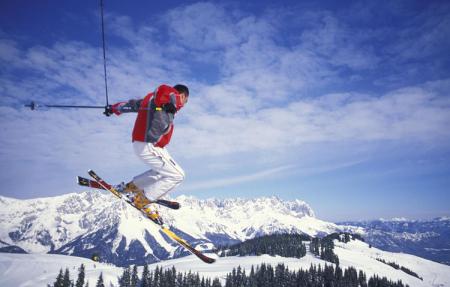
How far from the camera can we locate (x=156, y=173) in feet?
37.6

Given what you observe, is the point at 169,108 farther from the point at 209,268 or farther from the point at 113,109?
the point at 209,268

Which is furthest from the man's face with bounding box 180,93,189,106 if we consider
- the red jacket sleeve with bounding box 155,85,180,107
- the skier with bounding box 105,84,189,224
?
the red jacket sleeve with bounding box 155,85,180,107

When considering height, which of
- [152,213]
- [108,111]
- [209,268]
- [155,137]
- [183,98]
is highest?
[183,98]

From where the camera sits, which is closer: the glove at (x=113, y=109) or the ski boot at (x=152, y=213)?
the glove at (x=113, y=109)

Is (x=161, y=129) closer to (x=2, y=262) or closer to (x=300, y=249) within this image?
(x=300, y=249)

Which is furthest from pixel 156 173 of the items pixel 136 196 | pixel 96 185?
pixel 96 185

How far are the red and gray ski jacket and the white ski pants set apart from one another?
286 mm

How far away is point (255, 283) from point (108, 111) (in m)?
124

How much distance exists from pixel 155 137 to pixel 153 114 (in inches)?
31.3

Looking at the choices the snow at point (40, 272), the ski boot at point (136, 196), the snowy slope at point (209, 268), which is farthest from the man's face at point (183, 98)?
the snowy slope at point (209, 268)

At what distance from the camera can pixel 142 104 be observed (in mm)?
10594

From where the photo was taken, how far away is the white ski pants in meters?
10.8

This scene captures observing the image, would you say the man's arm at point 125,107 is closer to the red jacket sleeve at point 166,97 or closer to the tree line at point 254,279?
the red jacket sleeve at point 166,97

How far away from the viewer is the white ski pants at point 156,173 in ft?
35.3
